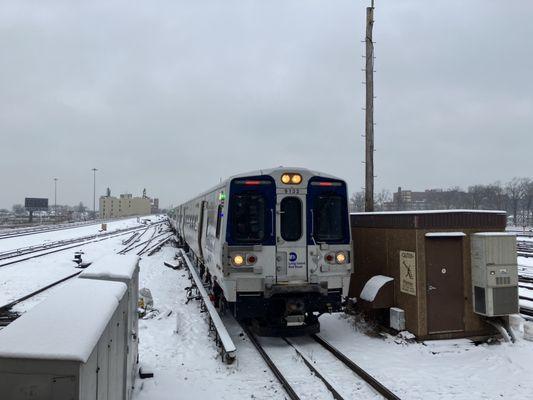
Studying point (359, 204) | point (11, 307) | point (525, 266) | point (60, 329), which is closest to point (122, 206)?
point (359, 204)

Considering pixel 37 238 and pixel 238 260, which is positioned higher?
pixel 238 260

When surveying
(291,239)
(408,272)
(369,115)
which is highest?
(369,115)

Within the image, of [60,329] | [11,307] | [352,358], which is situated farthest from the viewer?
[11,307]

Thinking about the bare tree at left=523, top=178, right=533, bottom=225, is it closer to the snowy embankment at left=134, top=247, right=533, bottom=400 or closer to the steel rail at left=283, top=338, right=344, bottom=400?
the snowy embankment at left=134, top=247, right=533, bottom=400

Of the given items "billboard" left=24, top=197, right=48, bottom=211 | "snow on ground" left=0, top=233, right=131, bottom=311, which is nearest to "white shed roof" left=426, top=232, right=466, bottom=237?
"snow on ground" left=0, top=233, right=131, bottom=311

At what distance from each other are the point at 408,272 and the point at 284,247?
2.41 m

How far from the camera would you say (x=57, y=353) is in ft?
7.40

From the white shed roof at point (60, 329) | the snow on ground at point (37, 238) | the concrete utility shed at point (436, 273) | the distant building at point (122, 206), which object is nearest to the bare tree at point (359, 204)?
the snow on ground at point (37, 238)

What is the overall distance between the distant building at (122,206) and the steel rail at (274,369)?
150938 millimetres

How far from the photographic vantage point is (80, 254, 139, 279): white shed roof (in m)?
5.02

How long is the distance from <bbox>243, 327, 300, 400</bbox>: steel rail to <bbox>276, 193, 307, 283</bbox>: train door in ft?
4.25

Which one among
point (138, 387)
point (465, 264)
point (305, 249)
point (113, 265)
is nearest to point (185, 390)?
point (138, 387)

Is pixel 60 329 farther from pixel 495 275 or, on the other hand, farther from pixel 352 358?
pixel 495 275

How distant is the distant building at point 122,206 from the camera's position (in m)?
152
